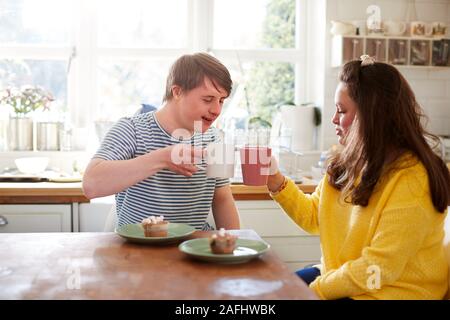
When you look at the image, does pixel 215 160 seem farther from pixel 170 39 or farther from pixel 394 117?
pixel 170 39

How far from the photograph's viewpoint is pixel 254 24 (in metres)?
3.81

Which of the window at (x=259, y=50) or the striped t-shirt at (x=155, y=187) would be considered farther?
the window at (x=259, y=50)

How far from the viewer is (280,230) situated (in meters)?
3.05

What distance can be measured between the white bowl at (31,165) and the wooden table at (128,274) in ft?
5.55

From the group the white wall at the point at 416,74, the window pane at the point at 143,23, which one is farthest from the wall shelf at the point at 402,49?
the window pane at the point at 143,23

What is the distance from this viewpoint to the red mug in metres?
1.89

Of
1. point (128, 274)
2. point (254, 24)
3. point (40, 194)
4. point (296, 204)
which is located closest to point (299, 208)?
point (296, 204)

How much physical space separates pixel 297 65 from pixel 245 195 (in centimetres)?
120

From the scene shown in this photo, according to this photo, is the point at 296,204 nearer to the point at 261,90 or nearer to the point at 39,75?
the point at 261,90

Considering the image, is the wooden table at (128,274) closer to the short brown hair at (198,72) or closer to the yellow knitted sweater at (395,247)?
the yellow knitted sweater at (395,247)

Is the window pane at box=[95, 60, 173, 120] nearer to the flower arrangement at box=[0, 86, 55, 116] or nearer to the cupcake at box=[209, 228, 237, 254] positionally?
the flower arrangement at box=[0, 86, 55, 116]

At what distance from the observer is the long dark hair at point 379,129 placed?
1.74 meters

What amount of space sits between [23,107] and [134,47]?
2.38 ft

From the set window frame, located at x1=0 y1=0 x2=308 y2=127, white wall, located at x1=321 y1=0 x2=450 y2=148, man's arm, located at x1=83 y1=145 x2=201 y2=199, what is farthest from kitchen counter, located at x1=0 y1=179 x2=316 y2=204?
white wall, located at x1=321 y1=0 x2=450 y2=148
